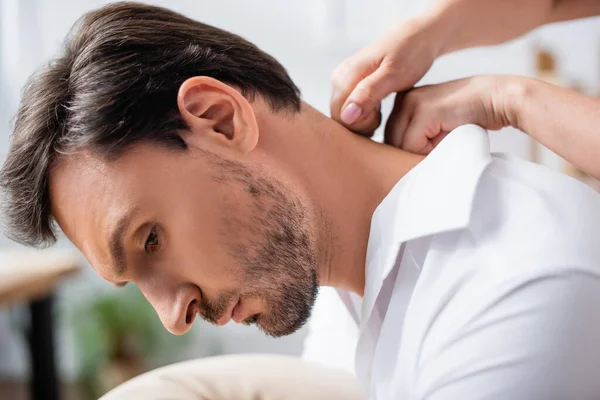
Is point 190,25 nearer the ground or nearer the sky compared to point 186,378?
nearer the sky

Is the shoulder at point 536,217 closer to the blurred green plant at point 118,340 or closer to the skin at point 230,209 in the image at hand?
the skin at point 230,209

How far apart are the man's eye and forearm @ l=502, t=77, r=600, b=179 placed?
56 centimetres

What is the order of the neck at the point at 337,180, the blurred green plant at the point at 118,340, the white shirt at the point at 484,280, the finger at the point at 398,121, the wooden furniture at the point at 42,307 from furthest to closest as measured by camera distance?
the blurred green plant at the point at 118,340
the wooden furniture at the point at 42,307
the finger at the point at 398,121
the neck at the point at 337,180
the white shirt at the point at 484,280

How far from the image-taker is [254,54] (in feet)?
3.65

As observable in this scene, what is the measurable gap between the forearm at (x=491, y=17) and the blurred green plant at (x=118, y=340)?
1868mm

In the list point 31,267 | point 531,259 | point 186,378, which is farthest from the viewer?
point 31,267

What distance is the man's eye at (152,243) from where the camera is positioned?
0.96m

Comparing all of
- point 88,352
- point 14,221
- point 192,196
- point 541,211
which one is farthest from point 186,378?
point 88,352

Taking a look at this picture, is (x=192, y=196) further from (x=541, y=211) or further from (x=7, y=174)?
(x=541, y=211)

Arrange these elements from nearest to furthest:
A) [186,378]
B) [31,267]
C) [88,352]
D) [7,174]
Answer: [186,378]
[7,174]
[31,267]
[88,352]

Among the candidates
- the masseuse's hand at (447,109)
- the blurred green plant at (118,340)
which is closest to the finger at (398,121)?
the masseuse's hand at (447,109)

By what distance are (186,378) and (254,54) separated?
53cm

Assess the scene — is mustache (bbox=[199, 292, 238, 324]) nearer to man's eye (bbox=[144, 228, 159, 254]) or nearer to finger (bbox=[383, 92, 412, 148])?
man's eye (bbox=[144, 228, 159, 254])

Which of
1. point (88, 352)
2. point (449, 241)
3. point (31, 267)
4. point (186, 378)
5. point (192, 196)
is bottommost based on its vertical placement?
point (88, 352)
